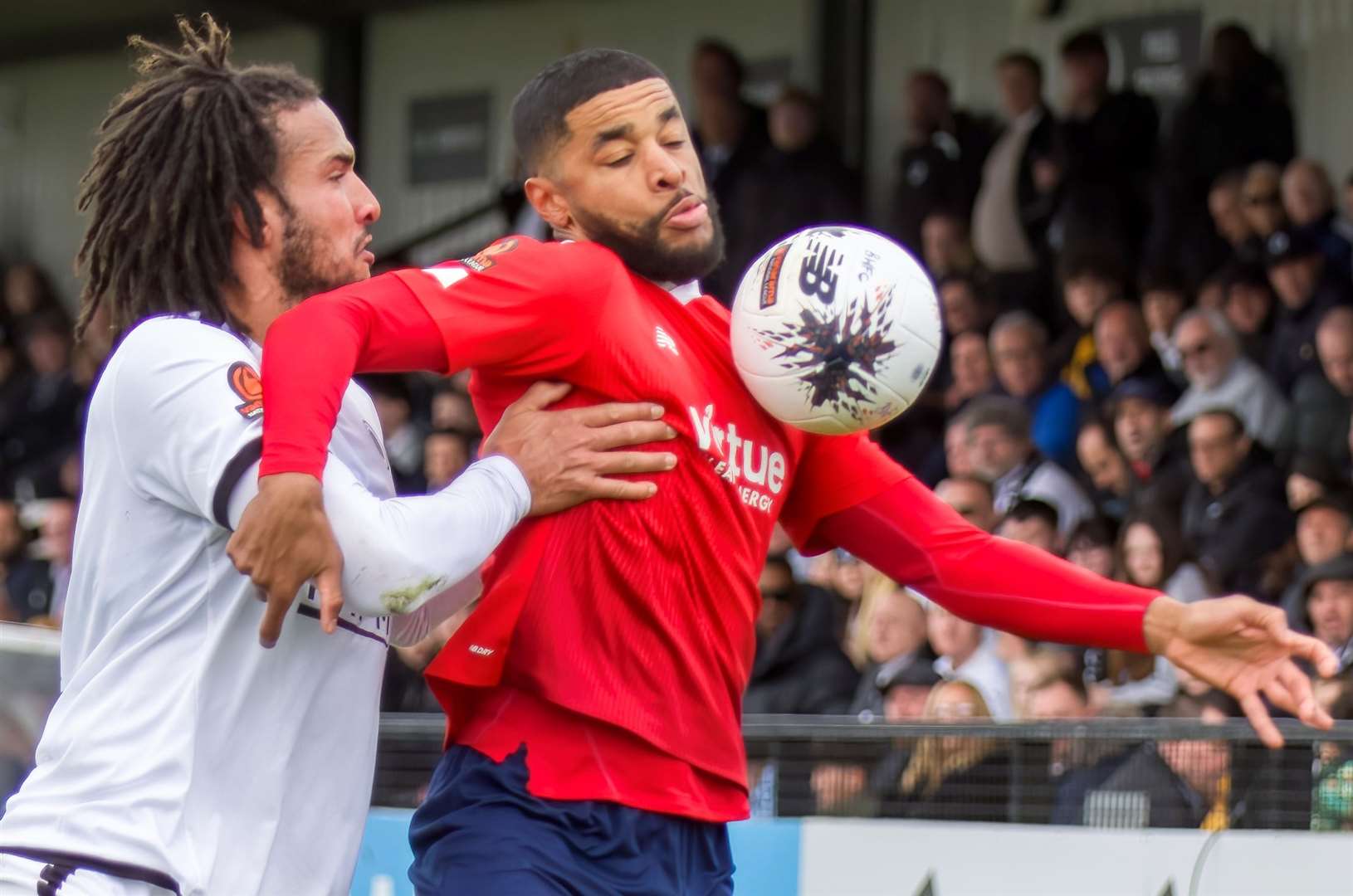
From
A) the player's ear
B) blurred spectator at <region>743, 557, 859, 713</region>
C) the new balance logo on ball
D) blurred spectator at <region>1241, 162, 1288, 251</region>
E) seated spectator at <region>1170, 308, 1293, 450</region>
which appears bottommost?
blurred spectator at <region>743, 557, 859, 713</region>

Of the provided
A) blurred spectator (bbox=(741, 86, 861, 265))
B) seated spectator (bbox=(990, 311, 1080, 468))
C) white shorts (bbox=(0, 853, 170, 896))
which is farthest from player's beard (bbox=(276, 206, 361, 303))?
blurred spectator (bbox=(741, 86, 861, 265))

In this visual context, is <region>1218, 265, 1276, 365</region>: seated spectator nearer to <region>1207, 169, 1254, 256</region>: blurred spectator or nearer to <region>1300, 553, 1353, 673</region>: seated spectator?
<region>1207, 169, 1254, 256</region>: blurred spectator

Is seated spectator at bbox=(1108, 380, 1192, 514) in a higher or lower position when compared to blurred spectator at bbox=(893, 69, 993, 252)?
lower

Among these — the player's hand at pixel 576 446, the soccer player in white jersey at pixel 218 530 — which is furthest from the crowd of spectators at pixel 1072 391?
the soccer player in white jersey at pixel 218 530

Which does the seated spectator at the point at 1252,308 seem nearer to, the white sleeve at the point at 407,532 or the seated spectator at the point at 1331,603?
the seated spectator at the point at 1331,603

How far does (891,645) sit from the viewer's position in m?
8.01

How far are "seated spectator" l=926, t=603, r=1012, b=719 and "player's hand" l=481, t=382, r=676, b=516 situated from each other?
4207 millimetres

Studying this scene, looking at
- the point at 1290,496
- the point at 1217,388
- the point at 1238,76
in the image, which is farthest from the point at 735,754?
the point at 1238,76

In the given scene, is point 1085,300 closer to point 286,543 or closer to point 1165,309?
point 1165,309

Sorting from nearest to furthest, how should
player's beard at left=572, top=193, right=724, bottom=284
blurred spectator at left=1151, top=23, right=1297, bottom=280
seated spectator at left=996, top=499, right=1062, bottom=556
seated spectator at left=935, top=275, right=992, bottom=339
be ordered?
player's beard at left=572, top=193, right=724, bottom=284 → seated spectator at left=996, top=499, right=1062, bottom=556 → blurred spectator at left=1151, top=23, right=1297, bottom=280 → seated spectator at left=935, top=275, right=992, bottom=339

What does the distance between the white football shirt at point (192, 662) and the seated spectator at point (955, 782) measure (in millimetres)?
A: 2791

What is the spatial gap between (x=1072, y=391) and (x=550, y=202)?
6080mm

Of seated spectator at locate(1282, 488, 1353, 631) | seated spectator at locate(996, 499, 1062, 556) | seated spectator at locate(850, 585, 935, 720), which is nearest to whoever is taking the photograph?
seated spectator at locate(1282, 488, 1353, 631)

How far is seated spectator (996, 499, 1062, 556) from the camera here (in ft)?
26.7
